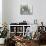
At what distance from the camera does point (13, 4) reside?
19.7 feet

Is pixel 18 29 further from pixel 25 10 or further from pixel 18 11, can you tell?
pixel 25 10

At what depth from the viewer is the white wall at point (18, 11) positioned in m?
5.99

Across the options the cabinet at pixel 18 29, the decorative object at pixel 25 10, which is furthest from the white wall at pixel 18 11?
the cabinet at pixel 18 29

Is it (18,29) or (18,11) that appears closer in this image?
(18,29)

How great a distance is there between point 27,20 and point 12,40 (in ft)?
8.51

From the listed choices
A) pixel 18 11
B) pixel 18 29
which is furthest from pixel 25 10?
pixel 18 29

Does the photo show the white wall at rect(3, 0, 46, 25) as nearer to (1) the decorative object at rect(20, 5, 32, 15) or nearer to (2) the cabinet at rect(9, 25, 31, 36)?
(1) the decorative object at rect(20, 5, 32, 15)

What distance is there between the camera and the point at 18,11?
604 centimetres

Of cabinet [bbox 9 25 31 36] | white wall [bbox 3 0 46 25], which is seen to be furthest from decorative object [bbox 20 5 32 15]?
cabinet [bbox 9 25 31 36]

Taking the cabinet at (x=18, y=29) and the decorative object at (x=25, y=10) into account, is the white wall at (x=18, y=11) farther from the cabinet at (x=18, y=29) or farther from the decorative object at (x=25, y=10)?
the cabinet at (x=18, y=29)

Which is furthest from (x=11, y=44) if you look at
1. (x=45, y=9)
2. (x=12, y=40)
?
(x=45, y=9)

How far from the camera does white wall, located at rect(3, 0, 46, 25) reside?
19.6 feet

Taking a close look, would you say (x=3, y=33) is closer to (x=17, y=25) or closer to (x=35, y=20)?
(x=17, y=25)

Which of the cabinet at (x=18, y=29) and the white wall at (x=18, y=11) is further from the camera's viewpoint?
the white wall at (x=18, y=11)
